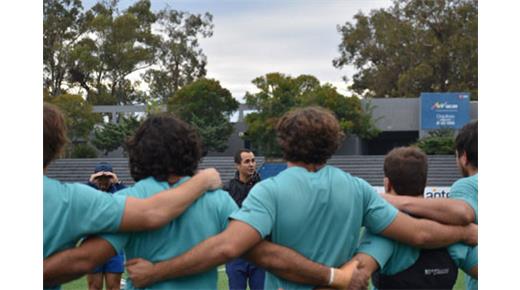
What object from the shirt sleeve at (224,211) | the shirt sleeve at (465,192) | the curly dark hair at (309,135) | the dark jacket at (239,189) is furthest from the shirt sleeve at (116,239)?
the dark jacket at (239,189)

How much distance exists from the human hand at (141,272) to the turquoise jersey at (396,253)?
3.18ft

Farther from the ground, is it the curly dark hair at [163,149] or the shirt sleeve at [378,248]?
the curly dark hair at [163,149]

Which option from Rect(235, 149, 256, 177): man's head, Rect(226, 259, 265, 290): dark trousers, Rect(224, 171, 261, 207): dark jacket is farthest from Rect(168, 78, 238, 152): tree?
Rect(226, 259, 265, 290): dark trousers

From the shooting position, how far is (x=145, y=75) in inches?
2402

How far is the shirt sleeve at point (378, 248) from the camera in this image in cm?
361

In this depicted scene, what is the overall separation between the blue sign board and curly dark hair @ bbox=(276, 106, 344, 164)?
47.8 meters

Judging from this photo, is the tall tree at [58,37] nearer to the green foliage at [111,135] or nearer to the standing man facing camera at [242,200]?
the green foliage at [111,135]

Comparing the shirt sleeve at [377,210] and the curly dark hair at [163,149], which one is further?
the shirt sleeve at [377,210]

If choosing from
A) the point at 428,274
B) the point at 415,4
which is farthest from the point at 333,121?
the point at 415,4

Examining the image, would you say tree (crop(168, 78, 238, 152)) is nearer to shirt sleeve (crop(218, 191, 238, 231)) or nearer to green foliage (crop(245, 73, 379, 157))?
green foliage (crop(245, 73, 379, 157))

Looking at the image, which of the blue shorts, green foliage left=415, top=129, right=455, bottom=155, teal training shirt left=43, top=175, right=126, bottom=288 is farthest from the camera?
green foliage left=415, top=129, right=455, bottom=155

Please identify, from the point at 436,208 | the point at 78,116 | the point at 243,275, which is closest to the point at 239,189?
the point at 243,275

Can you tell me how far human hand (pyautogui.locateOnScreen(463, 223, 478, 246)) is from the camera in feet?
12.3

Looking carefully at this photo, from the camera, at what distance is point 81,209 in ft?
10.4
